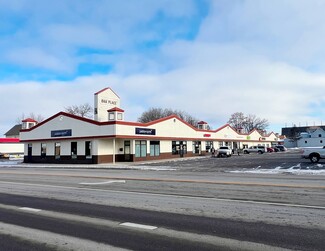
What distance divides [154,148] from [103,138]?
320 inches

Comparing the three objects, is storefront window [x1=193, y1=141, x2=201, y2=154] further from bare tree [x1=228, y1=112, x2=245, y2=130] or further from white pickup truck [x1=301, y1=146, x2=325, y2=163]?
bare tree [x1=228, y1=112, x2=245, y2=130]

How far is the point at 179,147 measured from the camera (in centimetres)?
4775

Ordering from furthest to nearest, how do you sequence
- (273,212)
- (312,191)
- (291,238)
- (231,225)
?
(312,191) < (273,212) < (231,225) < (291,238)

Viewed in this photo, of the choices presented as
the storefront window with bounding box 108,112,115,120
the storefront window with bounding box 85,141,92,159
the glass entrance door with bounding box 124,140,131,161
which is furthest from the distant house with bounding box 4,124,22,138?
the storefront window with bounding box 108,112,115,120

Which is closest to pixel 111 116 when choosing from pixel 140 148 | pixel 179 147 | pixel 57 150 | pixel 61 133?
pixel 140 148

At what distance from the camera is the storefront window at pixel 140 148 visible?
39594mm

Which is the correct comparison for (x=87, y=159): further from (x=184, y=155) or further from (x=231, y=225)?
(x=231, y=225)

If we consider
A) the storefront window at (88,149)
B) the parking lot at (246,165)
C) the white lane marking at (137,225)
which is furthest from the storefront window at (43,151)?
the white lane marking at (137,225)

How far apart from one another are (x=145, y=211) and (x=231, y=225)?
244 cm

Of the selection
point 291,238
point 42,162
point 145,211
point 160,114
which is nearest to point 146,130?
point 42,162

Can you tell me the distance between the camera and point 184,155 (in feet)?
160

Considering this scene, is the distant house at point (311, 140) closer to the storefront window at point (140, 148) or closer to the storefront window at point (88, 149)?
the storefront window at point (140, 148)

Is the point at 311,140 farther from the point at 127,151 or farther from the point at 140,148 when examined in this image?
the point at 127,151

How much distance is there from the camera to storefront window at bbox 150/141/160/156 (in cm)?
4191
